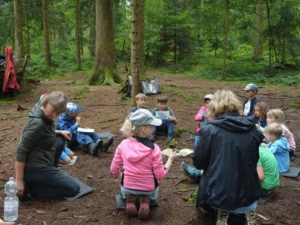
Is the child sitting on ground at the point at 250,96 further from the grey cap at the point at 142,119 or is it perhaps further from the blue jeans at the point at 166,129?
the grey cap at the point at 142,119

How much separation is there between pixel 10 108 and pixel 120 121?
400 cm

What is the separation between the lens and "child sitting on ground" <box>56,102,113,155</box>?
17.4 feet

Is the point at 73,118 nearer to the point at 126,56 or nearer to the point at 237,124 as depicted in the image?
the point at 237,124

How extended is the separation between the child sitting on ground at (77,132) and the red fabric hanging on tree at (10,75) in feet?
18.0

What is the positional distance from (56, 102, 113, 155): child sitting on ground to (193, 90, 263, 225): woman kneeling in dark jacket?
292 centimetres

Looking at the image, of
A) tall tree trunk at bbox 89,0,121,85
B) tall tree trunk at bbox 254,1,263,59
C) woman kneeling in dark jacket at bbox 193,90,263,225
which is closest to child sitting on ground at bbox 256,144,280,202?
woman kneeling in dark jacket at bbox 193,90,263,225

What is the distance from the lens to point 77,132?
18.3ft

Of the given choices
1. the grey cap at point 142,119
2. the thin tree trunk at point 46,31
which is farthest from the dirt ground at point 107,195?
the thin tree trunk at point 46,31

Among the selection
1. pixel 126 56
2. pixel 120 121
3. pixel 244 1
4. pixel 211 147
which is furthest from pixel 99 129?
pixel 126 56

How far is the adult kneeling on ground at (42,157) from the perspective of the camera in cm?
346

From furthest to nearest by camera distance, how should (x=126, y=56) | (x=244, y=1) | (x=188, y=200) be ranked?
(x=126, y=56) < (x=244, y=1) < (x=188, y=200)

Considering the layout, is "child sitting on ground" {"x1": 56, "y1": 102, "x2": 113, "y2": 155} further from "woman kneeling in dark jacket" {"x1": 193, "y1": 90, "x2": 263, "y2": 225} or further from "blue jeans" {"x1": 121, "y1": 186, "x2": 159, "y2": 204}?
"woman kneeling in dark jacket" {"x1": 193, "y1": 90, "x2": 263, "y2": 225}

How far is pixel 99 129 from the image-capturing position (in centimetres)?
700

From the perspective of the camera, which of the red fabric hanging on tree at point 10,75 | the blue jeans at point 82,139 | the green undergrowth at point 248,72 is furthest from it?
the green undergrowth at point 248,72
